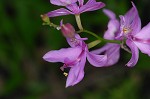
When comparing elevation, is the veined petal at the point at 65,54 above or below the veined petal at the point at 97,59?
above

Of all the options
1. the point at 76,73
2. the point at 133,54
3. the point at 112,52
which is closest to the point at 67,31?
the point at 76,73

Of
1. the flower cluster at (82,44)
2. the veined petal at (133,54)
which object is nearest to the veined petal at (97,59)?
the flower cluster at (82,44)

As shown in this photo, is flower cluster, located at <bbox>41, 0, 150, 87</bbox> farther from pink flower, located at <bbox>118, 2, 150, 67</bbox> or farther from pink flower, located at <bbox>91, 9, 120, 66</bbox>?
pink flower, located at <bbox>91, 9, 120, 66</bbox>

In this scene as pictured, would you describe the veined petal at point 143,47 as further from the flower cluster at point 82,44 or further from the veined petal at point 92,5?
the veined petal at point 92,5

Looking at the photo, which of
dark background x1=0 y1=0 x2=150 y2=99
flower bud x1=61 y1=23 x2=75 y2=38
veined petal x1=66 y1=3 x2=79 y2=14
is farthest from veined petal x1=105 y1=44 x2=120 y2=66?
dark background x1=0 y1=0 x2=150 y2=99

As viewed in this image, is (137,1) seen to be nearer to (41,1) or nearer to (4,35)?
(41,1)

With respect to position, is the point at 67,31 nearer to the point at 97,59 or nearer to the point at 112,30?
the point at 97,59

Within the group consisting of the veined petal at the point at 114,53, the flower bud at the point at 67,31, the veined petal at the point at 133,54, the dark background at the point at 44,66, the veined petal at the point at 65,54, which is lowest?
the dark background at the point at 44,66

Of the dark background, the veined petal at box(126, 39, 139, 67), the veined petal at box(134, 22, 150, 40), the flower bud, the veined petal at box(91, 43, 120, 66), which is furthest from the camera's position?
the dark background
